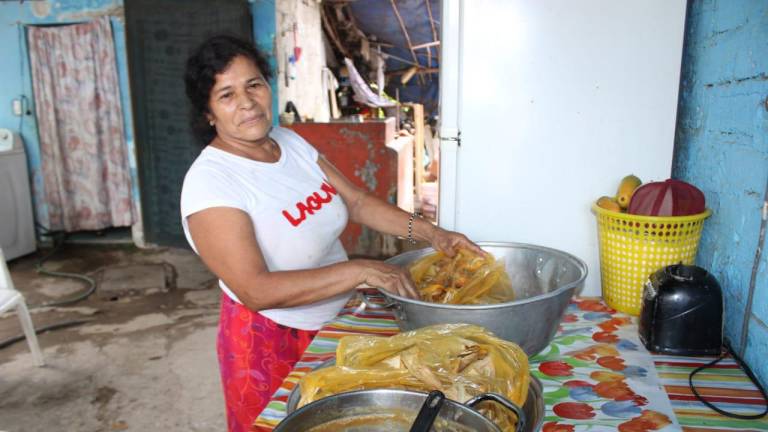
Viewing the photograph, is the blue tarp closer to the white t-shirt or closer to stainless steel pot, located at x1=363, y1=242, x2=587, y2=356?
the white t-shirt

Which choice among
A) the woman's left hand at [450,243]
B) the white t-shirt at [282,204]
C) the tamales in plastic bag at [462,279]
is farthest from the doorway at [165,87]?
the tamales in plastic bag at [462,279]

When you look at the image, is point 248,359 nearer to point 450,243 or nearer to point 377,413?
point 450,243

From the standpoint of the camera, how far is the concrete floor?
9.46 ft

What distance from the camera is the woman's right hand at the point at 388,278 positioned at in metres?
1.34

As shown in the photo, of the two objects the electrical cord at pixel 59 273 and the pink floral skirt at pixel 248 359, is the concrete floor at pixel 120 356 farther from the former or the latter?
the pink floral skirt at pixel 248 359

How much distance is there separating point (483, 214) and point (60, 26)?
541 centimetres

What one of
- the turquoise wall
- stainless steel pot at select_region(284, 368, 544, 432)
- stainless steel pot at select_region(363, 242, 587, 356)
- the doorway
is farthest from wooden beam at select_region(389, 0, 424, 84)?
stainless steel pot at select_region(284, 368, 544, 432)

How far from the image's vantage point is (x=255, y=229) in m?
1.56

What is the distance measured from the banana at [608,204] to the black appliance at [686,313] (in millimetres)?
366

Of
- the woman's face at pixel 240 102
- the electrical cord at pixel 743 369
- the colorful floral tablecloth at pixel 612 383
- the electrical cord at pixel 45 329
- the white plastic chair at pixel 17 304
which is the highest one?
the woman's face at pixel 240 102

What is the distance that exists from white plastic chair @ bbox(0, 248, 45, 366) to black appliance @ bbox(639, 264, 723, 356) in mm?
3171

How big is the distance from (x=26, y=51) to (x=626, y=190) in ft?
19.7

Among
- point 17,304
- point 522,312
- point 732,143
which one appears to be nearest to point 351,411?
point 522,312

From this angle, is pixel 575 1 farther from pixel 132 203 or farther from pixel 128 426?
pixel 132 203
